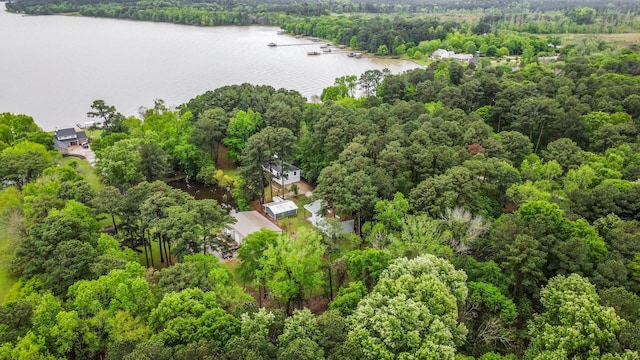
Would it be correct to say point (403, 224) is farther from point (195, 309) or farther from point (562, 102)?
point (562, 102)

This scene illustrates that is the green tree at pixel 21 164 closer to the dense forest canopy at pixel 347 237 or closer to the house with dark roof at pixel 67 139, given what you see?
the dense forest canopy at pixel 347 237

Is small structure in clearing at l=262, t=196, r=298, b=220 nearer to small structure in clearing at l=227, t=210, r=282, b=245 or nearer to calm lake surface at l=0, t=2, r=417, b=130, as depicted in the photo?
small structure in clearing at l=227, t=210, r=282, b=245

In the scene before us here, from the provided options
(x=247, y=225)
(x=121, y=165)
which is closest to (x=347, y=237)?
(x=247, y=225)

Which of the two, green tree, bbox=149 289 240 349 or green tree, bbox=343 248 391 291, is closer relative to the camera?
green tree, bbox=149 289 240 349

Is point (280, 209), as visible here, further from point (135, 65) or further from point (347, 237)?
point (135, 65)

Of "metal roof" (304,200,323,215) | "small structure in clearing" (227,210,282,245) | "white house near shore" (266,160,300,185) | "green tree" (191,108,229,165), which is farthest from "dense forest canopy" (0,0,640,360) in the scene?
"metal roof" (304,200,323,215)
